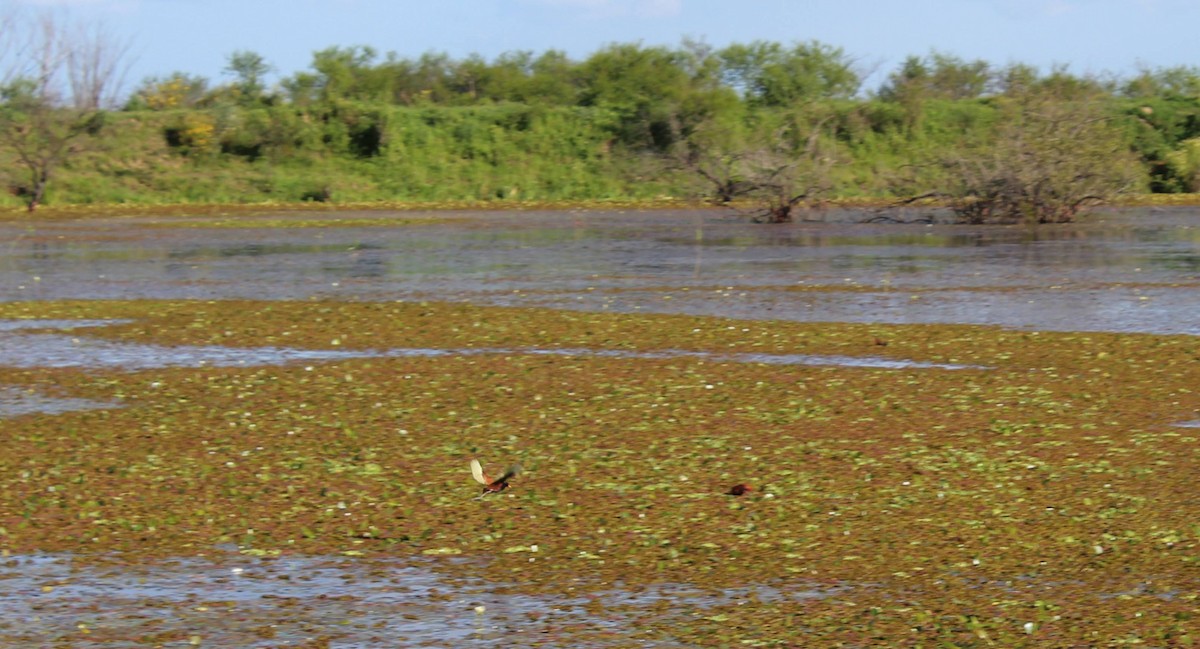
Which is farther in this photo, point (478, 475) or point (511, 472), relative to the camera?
point (511, 472)

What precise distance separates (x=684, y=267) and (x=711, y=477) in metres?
16.4

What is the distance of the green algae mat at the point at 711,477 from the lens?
6820 millimetres

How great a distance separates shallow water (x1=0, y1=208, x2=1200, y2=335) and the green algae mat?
405 cm

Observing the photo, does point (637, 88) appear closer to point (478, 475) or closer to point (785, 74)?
point (785, 74)

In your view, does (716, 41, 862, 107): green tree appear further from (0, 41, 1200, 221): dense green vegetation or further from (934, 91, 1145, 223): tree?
(934, 91, 1145, 223): tree

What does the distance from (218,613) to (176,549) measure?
123 centimetres

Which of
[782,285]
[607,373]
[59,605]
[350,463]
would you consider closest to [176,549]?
[59,605]

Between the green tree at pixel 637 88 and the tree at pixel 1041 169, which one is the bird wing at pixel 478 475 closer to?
the tree at pixel 1041 169

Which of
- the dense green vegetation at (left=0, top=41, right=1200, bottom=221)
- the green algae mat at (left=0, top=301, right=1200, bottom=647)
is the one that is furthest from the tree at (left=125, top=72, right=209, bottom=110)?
the green algae mat at (left=0, top=301, right=1200, bottom=647)

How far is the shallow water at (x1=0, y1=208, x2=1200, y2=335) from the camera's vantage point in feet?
62.1

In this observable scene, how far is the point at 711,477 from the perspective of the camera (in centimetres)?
912

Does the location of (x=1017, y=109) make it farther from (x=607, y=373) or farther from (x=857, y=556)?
(x=857, y=556)

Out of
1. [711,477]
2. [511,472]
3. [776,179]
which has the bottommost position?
[711,477]

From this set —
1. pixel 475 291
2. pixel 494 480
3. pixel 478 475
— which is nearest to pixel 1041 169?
pixel 475 291
